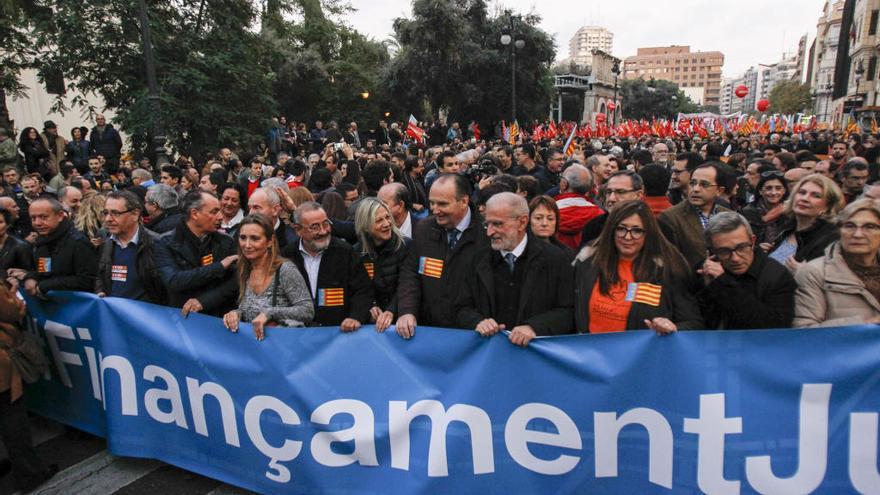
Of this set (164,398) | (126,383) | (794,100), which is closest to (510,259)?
(164,398)

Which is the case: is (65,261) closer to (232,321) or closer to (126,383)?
(126,383)

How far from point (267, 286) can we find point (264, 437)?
3.06ft

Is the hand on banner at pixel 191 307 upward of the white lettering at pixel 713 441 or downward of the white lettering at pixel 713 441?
upward

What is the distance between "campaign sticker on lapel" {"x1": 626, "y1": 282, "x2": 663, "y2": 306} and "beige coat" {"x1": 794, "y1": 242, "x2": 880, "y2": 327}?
2.34 ft

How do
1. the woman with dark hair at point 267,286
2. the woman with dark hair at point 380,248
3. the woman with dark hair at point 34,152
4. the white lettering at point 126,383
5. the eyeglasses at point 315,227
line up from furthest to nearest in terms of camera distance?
1. the woman with dark hair at point 34,152
2. the woman with dark hair at point 380,248
3. the white lettering at point 126,383
4. the eyeglasses at point 315,227
5. the woman with dark hair at point 267,286

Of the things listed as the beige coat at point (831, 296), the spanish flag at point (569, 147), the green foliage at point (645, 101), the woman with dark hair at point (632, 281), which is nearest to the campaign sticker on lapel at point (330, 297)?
the woman with dark hair at point (632, 281)

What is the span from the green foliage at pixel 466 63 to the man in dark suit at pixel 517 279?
3004cm

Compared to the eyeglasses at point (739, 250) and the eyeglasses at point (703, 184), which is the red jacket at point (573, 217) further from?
the eyeglasses at point (739, 250)

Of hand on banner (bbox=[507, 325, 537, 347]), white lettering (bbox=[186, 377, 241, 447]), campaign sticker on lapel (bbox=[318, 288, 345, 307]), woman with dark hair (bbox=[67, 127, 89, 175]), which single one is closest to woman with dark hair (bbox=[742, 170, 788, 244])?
hand on banner (bbox=[507, 325, 537, 347])

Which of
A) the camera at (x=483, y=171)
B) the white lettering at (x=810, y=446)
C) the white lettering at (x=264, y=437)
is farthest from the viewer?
the camera at (x=483, y=171)

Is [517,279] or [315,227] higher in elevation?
[315,227]

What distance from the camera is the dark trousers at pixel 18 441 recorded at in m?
3.93

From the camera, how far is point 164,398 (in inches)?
159

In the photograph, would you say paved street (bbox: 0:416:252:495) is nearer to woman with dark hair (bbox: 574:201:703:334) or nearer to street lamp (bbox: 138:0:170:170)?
woman with dark hair (bbox: 574:201:703:334)
